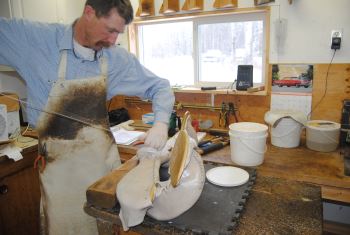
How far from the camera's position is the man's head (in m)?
1.16

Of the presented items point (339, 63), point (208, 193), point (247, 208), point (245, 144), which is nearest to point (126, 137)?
point (245, 144)

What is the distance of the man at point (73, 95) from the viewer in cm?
121

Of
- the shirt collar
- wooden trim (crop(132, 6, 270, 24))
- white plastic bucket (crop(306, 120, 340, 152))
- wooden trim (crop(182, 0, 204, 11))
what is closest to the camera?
the shirt collar

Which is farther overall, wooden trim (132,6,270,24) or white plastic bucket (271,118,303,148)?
wooden trim (132,6,270,24)

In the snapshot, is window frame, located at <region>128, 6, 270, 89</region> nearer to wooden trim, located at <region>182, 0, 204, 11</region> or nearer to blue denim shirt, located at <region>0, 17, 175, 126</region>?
wooden trim, located at <region>182, 0, 204, 11</region>

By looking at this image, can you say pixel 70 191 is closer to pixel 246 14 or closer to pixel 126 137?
pixel 126 137

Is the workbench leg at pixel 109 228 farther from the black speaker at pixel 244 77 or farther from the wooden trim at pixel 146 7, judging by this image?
the wooden trim at pixel 146 7

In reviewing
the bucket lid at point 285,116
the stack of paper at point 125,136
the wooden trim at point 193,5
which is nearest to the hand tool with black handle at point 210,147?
the bucket lid at point 285,116

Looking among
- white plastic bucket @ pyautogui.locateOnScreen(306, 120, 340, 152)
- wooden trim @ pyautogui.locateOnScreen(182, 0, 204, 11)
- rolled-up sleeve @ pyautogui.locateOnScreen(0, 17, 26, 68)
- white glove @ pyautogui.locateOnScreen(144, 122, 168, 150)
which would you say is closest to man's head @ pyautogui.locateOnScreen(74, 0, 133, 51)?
rolled-up sleeve @ pyautogui.locateOnScreen(0, 17, 26, 68)

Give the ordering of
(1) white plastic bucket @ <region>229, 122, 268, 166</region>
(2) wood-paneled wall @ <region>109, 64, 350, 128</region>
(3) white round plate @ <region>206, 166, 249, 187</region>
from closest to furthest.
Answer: (3) white round plate @ <region>206, 166, 249, 187</region>
(1) white plastic bucket @ <region>229, 122, 268, 166</region>
(2) wood-paneled wall @ <region>109, 64, 350, 128</region>

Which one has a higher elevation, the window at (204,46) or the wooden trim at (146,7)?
the wooden trim at (146,7)

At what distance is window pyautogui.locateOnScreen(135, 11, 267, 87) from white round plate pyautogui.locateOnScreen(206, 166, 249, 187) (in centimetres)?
116

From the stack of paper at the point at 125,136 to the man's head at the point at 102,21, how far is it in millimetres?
859

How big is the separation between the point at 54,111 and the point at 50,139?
138 mm
